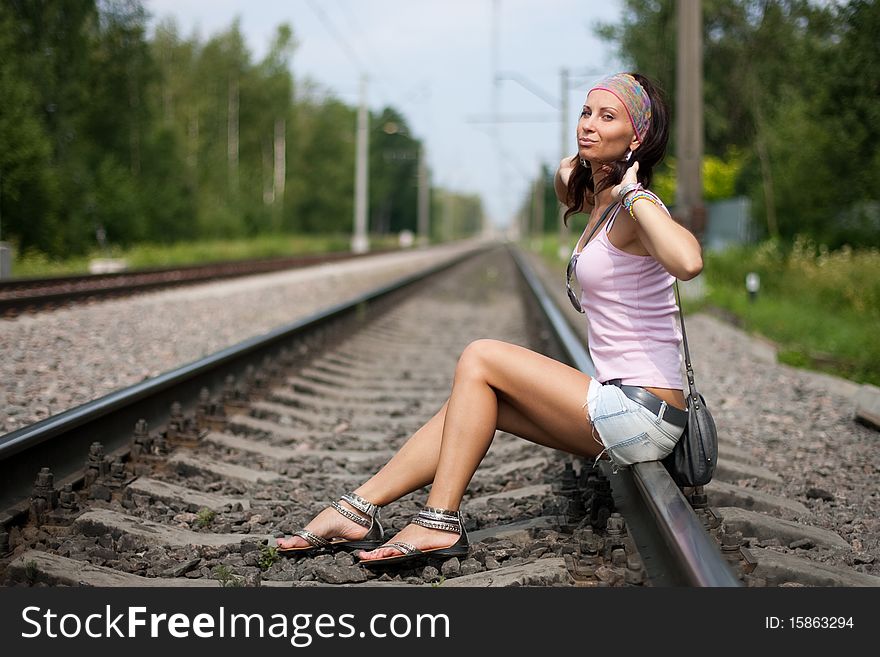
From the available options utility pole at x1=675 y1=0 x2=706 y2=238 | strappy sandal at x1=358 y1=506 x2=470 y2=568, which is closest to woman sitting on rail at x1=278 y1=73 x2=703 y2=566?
strappy sandal at x1=358 y1=506 x2=470 y2=568

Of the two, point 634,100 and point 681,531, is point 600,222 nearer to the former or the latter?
point 634,100

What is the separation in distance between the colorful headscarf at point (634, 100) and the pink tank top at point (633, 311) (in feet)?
0.92

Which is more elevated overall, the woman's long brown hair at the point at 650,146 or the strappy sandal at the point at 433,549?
the woman's long brown hair at the point at 650,146

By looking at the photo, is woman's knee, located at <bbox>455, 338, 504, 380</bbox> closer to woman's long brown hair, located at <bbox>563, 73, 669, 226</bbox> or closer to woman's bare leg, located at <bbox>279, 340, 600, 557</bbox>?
woman's bare leg, located at <bbox>279, 340, 600, 557</bbox>

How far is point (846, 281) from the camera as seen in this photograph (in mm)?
11891

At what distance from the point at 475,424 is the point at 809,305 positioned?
10.3 metres

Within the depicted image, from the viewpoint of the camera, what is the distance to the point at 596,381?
2975mm

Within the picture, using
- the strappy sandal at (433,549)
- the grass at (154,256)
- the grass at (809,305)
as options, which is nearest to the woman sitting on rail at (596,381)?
the strappy sandal at (433,549)

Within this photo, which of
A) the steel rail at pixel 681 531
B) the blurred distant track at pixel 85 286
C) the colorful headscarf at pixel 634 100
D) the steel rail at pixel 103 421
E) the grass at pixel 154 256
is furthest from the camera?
the grass at pixel 154 256

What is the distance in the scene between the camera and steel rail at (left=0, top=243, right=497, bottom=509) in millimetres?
3332

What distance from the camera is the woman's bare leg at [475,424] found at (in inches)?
116

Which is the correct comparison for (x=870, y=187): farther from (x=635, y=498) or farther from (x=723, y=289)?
(x=635, y=498)

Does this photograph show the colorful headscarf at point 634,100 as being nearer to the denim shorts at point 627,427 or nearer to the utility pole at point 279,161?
the denim shorts at point 627,427
